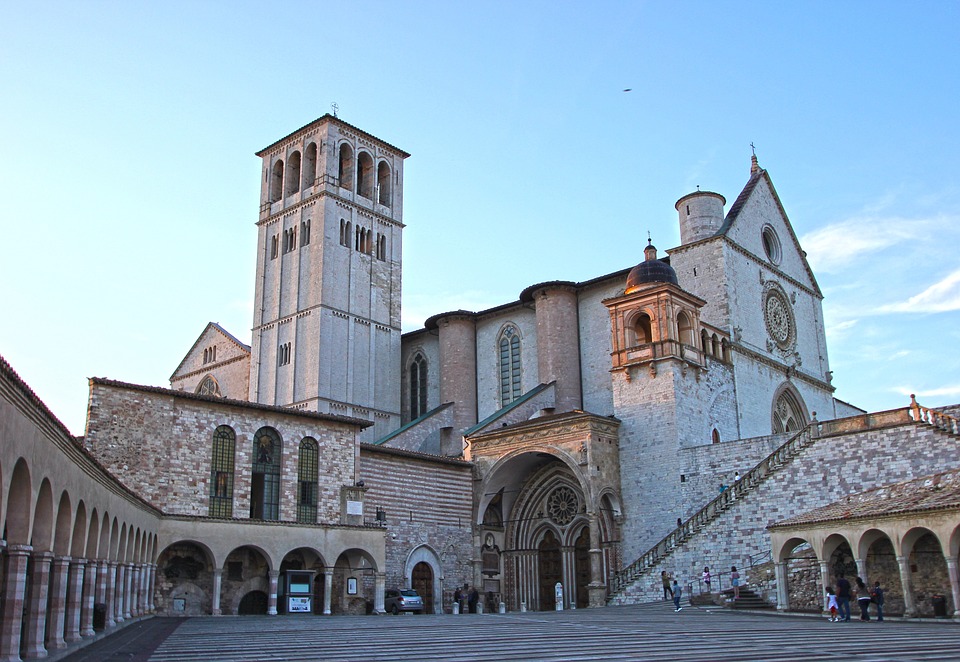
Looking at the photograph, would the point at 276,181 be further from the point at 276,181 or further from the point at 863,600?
the point at 863,600

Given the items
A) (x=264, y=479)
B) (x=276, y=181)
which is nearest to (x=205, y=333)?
(x=276, y=181)

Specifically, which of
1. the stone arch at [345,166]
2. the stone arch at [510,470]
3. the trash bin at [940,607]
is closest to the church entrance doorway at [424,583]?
the stone arch at [510,470]

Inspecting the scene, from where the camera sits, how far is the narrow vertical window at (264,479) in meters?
27.2

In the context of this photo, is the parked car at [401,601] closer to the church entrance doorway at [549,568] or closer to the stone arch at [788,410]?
the church entrance doorway at [549,568]

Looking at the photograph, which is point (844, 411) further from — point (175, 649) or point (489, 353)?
point (175, 649)

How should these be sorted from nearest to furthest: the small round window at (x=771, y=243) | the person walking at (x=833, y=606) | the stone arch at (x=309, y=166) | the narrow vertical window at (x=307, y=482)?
1. the person walking at (x=833, y=606)
2. the narrow vertical window at (x=307, y=482)
3. the small round window at (x=771, y=243)
4. the stone arch at (x=309, y=166)

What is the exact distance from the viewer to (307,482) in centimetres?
2822

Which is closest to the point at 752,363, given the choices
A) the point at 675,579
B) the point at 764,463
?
the point at 764,463

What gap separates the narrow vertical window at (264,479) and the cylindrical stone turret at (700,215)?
18.6m

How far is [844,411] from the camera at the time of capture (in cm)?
4203

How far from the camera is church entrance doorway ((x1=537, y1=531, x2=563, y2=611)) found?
114 ft

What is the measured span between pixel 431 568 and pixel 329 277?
17362mm

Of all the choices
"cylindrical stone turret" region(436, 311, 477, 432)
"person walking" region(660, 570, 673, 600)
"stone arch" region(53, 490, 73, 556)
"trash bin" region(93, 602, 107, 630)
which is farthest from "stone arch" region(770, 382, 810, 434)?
"stone arch" region(53, 490, 73, 556)

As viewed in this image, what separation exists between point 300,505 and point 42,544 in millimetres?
15832
